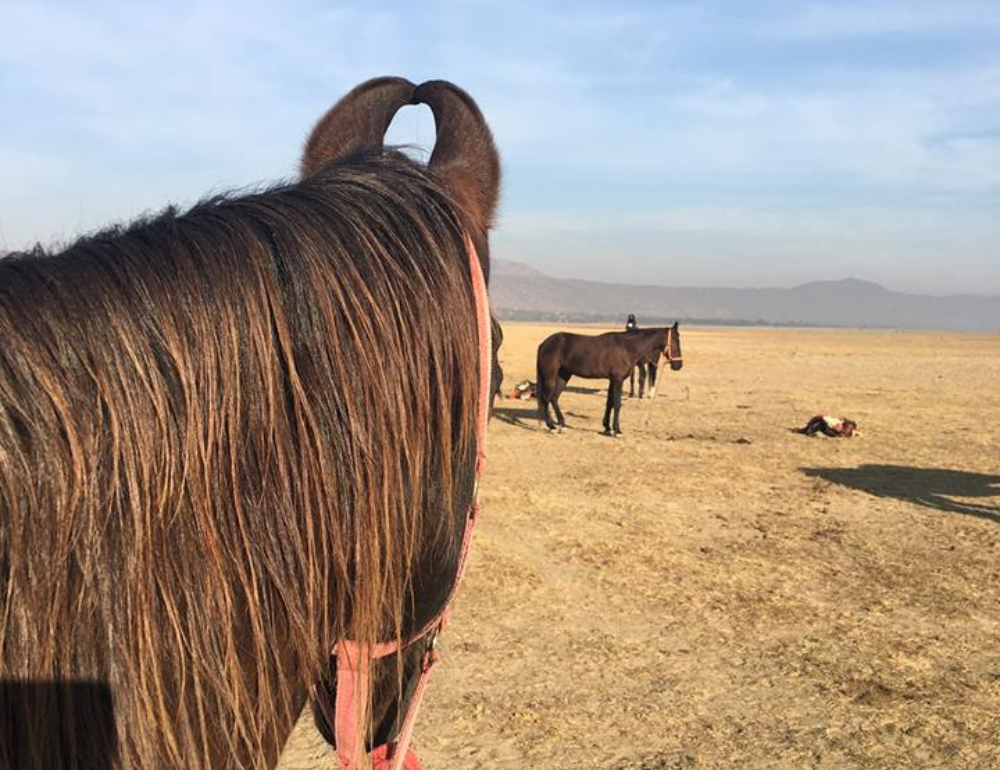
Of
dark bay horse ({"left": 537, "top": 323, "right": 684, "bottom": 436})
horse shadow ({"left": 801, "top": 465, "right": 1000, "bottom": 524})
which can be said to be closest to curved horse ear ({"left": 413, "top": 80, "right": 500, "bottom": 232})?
horse shadow ({"left": 801, "top": 465, "right": 1000, "bottom": 524})

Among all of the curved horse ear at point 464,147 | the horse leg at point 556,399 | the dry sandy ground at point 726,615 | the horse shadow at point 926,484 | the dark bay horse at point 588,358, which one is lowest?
the dry sandy ground at point 726,615

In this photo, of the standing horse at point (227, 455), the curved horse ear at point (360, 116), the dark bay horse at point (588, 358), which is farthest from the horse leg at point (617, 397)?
the standing horse at point (227, 455)

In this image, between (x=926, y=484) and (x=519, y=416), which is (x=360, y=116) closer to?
(x=926, y=484)

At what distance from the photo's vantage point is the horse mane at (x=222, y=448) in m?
0.66

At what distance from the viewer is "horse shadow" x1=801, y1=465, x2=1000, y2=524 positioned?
766 centimetres

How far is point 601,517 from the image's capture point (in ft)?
24.0

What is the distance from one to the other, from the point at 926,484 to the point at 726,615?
5.11 meters

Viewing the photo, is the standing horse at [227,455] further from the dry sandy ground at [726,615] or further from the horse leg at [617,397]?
the horse leg at [617,397]

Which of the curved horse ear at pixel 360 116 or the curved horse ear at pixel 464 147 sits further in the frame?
the curved horse ear at pixel 360 116

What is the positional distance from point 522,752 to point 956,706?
216 centimetres

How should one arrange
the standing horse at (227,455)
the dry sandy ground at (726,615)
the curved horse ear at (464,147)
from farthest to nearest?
the dry sandy ground at (726,615) → the curved horse ear at (464,147) → the standing horse at (227,455)

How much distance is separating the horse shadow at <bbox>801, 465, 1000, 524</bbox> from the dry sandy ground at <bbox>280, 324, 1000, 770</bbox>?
4cm

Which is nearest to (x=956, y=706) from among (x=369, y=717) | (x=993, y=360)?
(x=369, y=717)

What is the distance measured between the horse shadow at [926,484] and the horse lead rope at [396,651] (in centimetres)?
764
